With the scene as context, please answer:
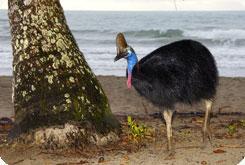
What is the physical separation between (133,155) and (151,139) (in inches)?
19.0

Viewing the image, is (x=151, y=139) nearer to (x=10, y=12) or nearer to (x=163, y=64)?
(x=163, y=64)

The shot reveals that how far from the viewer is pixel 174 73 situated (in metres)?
4.56

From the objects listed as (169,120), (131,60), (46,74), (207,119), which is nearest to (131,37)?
(207,119)

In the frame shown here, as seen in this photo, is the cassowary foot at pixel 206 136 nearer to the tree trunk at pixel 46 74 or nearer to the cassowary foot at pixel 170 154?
the cassowary foot at pixel 170 154

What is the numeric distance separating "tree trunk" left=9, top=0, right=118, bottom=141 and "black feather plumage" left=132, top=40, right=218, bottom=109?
595mm

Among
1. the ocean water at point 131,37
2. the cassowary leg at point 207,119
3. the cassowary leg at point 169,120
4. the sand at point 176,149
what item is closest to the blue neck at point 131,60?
the cassowary leg at point 169,120

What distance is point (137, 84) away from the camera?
178 inches

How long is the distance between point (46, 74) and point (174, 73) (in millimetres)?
995

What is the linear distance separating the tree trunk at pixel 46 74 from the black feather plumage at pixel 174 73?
1.95 feet

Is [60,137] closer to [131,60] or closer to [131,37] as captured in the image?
[131,60]

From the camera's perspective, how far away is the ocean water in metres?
7.28

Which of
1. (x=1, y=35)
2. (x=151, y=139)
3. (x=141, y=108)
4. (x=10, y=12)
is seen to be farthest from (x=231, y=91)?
(x=10, y=12)

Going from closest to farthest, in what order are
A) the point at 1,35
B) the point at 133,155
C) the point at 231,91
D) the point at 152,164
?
the point at 152,164 < the point at 133,155 < the point at 231,91 < the point at 1,35

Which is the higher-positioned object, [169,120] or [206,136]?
[169,120]
